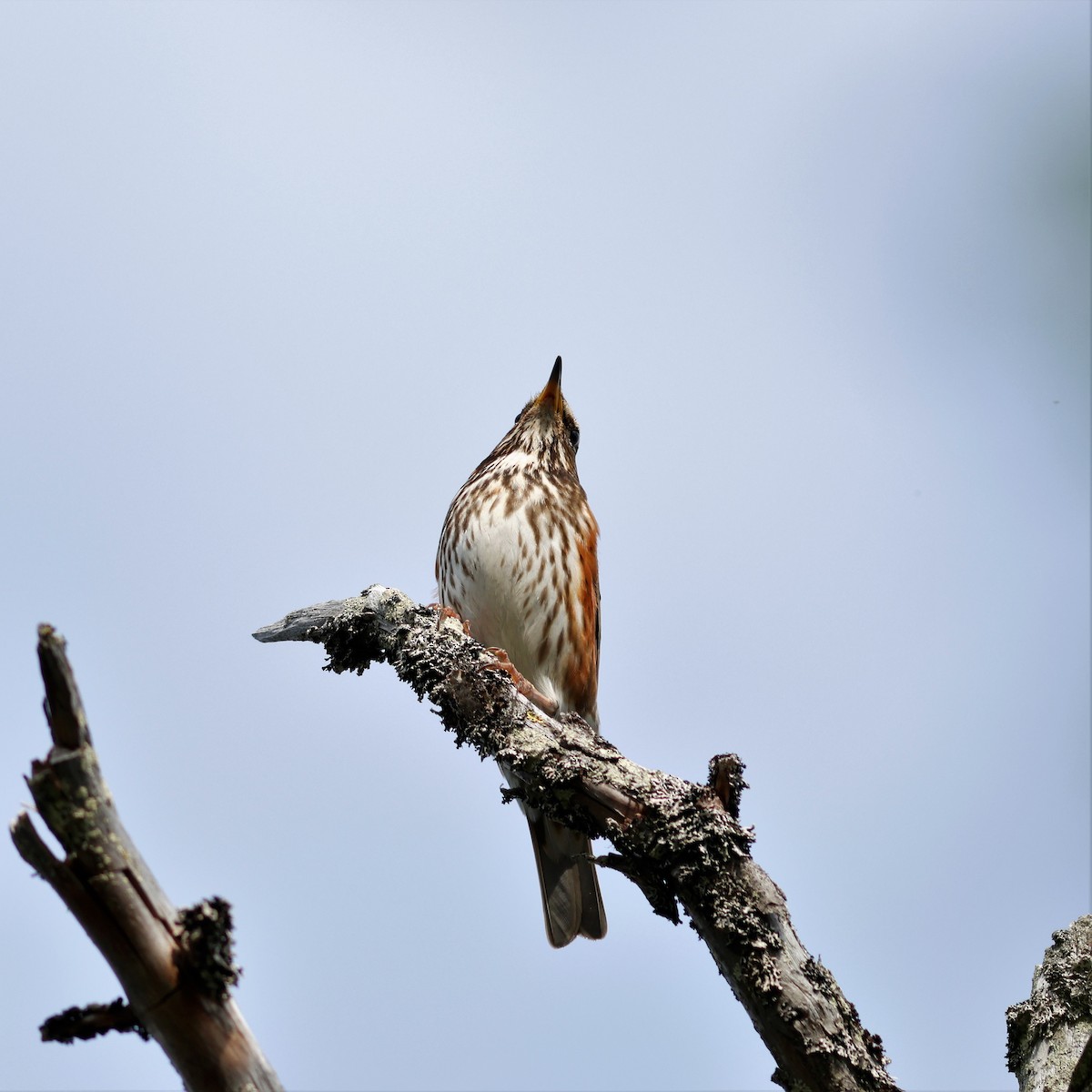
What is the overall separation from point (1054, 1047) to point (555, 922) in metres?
2.89

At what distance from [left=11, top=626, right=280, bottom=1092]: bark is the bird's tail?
3.67 m

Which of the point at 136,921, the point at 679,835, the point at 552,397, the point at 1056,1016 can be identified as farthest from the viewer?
the point at 552,397

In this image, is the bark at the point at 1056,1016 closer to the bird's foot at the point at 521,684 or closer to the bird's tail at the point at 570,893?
the bird's foot at the point at 521,684

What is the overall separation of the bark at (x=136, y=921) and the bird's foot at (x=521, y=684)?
A: 263 cm

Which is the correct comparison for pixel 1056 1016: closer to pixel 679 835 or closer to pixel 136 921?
pixel 679 835

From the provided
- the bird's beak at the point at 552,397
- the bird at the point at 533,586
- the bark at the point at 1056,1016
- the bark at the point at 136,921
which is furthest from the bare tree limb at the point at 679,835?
the bird's beak at the point at 552,397

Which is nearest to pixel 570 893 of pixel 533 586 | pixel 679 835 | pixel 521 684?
pixel 521 684

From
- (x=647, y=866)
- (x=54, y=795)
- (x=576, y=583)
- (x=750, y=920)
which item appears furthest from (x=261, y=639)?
(x=54, y=795)

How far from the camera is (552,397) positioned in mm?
7887

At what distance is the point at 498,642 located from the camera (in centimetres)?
646

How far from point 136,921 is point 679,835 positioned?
191 centimetres

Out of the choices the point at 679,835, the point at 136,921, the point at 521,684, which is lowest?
the point at 136,921

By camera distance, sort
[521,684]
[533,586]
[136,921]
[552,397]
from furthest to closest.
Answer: [552,397] → [533,586] → [521,684] → [136,921]

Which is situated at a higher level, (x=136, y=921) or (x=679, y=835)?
(x=679, y=835)
